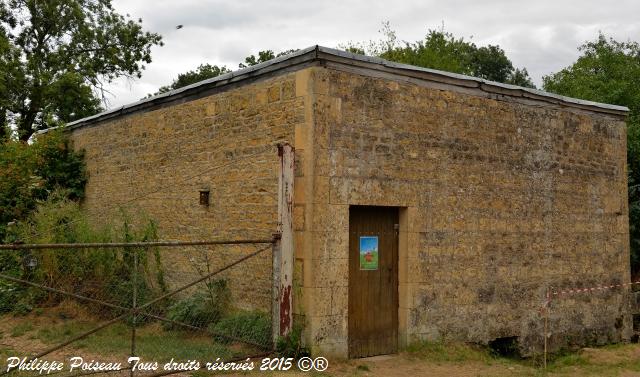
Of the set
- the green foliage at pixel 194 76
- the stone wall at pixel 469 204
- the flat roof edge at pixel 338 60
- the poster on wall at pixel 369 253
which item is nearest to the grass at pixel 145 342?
the stone wall at pixel 469 204

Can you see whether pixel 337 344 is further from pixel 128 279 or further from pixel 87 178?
pixel 87 178

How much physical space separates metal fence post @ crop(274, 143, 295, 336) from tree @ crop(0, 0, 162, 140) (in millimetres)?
14855

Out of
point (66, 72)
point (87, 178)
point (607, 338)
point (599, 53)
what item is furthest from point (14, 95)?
point (599, 53)

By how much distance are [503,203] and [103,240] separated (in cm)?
700

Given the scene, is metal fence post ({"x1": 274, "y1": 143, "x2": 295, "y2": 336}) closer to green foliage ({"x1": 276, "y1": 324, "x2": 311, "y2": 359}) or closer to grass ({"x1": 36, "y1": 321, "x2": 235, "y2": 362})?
green foliage ({"x1": 276, "y1": 324, "x2": 311, "y2": 359})

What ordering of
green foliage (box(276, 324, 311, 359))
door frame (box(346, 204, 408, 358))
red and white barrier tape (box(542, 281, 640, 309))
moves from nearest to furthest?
1. green foliage (box(276, 324, 311, 359))
2. door frame (box(346, 204, 408, 358))
3. red and white barrier tape (box(542, 281, 640, 309))

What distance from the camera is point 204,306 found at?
30.6ft

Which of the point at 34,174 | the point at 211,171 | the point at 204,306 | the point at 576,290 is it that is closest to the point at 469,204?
the point at 576,290

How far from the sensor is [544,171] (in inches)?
432

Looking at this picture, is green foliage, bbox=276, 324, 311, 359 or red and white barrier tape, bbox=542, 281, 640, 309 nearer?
green foliage, bbox=276, 324, 311, 359

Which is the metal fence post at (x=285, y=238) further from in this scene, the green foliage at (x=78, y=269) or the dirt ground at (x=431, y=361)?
the green foliage at (x=78, y=269)

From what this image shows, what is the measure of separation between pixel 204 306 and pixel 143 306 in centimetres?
238

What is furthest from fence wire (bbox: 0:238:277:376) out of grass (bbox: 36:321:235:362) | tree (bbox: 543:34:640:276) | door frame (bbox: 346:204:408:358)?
tree (bbox: 543:34:640:276)

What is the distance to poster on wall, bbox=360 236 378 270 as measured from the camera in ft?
28.9
